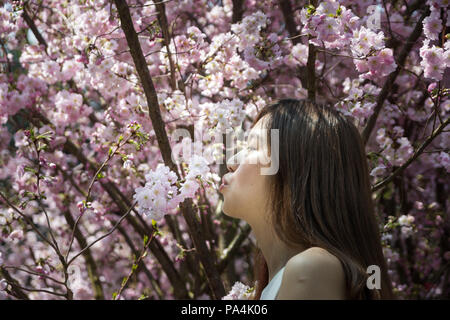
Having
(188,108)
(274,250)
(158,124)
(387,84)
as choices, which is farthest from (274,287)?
(387,84)

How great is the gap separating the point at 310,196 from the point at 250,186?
196 mm

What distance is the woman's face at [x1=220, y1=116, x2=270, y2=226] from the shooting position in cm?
164

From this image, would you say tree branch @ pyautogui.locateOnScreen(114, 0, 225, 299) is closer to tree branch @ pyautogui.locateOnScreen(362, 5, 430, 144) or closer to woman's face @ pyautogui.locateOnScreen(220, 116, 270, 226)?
woman's face @ pyautogui.locateOnScreen(220, 116, 270, 226)

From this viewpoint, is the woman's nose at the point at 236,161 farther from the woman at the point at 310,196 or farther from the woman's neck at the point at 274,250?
the woman's neck at the point at 274,250

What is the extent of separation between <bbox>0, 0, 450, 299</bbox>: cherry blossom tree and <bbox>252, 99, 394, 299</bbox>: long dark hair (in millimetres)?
564

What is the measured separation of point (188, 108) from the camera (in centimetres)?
301

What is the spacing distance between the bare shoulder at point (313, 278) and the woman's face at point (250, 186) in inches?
12.7

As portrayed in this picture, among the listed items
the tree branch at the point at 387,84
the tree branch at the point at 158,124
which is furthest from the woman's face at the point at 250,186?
the tree branch at the point at 387,84

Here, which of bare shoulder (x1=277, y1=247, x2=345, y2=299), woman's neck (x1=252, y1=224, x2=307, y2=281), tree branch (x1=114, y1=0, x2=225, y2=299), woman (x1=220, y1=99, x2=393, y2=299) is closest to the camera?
bare shoulder (x1=277, y1=247, x2=345, y2=299)

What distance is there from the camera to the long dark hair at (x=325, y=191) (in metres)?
1.50

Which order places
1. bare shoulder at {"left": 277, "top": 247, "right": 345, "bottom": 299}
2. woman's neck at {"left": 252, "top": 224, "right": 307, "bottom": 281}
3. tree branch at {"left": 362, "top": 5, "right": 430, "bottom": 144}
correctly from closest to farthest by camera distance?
1. bare shoulder at {"left": 277, "top": 247, "right": 345, "bottom": 299}
2. woman's neck at {"left": 252, "top": 224, "right": 307, "bottom": 281}
3. tree branch at {"left": 362, "top": 5, "right": 430, "bottom": 144}

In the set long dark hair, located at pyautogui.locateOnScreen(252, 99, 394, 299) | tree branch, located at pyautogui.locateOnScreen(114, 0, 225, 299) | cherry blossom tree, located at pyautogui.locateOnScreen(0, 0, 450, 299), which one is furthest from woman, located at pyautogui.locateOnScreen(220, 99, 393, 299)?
Answer: tree branch, located at pyautogui.locateOnScreen(114, 0, 225, 299)

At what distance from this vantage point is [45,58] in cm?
366

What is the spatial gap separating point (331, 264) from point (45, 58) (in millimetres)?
2847
